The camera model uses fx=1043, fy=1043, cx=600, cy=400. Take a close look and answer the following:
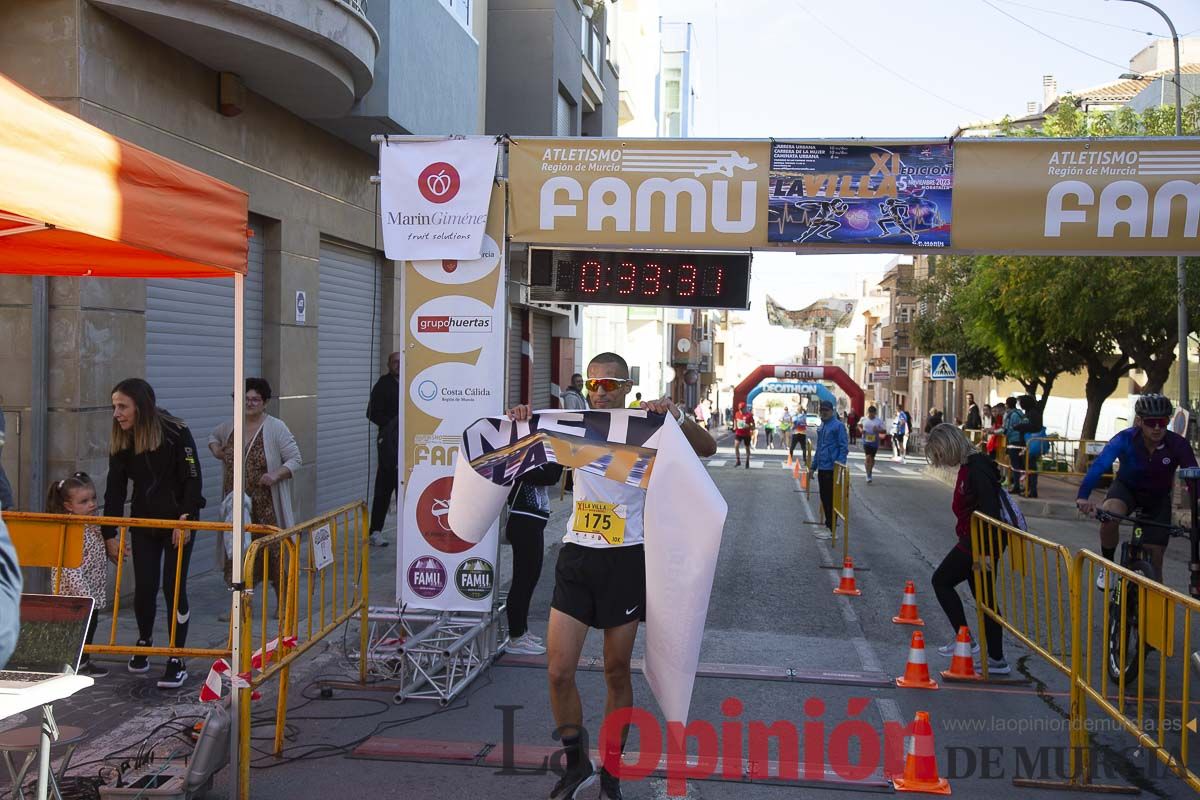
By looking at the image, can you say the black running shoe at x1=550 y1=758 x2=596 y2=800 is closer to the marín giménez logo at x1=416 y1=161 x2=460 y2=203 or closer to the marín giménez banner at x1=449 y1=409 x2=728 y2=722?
the marín giménez banner at x1=449 y1=409 x2=728 y2=722

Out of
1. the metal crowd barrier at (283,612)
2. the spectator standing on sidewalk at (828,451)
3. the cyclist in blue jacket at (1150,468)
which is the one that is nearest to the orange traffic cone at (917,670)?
the cyclist in blue jacket at (1150,468)

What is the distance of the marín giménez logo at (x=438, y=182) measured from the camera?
24.7ft

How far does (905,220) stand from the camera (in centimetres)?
790

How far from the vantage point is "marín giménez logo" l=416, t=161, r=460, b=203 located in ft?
24.7

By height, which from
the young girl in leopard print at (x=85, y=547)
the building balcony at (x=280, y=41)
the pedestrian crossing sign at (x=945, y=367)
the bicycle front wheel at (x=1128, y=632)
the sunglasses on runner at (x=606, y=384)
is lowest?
the bicycle front wheel at (x=1128, y=632)

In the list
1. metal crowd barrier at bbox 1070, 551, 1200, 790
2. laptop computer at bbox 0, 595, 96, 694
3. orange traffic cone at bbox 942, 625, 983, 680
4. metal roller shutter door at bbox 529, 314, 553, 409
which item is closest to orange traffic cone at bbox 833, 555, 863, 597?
orange traffic cone at bbox 942, 625, 983, 680

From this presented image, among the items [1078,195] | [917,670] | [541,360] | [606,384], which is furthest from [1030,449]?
[606,384]

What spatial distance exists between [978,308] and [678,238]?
25.4 metres

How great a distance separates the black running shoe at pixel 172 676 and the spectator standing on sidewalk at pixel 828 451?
9736 millimetres

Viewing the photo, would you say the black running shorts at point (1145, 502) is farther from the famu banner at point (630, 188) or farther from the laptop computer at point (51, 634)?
the laptop computer at point (51, 634)

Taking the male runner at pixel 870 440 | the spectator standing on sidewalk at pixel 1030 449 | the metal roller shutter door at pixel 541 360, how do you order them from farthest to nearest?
the male runner at pixel 870 440
the metal roller shutter door at pixel 541 360
the spectator standing on sidewalk at pixel 1030 449

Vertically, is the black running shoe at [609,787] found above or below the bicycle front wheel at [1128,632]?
below

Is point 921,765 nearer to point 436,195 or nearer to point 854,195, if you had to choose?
point 854,195

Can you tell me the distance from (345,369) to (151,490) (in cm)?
751
